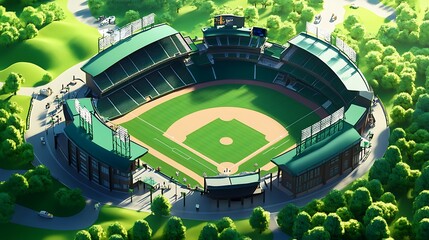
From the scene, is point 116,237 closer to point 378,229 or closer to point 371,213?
point 371,213

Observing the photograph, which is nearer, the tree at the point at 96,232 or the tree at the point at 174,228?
the tree at the point at 96,232

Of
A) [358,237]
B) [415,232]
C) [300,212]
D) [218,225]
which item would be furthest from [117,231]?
[415,232]

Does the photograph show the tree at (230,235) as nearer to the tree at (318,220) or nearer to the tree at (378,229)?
the tree at (318,220)

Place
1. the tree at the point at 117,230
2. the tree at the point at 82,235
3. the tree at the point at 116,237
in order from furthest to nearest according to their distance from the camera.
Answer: the tree at the point at 117,230
the tree at the point at 82,235
the tree at the point at 116,237

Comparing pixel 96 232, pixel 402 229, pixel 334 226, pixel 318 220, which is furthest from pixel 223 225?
pixel 402 229

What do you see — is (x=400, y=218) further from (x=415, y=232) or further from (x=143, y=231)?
(x=143, y=231)

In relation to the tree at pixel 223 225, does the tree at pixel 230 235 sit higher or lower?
lower

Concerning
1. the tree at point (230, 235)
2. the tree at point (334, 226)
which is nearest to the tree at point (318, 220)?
the tree at point (334, 226)
